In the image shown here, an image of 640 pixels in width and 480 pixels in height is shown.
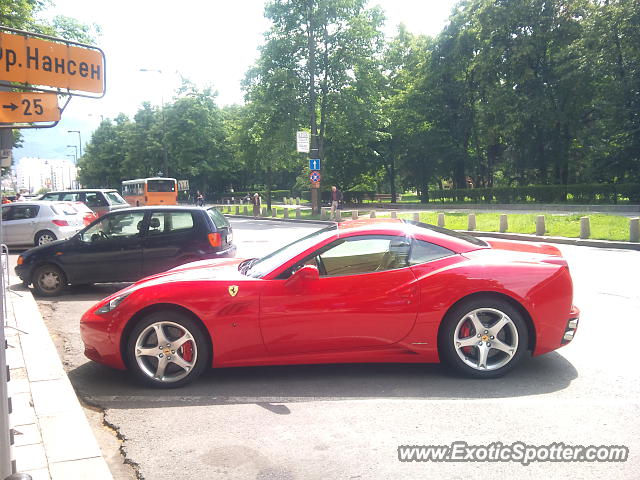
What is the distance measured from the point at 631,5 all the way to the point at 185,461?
125 ft

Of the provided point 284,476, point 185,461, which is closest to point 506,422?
point 284,476

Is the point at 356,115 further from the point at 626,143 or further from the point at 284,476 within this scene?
the point at 284,476

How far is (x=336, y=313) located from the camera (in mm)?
4824

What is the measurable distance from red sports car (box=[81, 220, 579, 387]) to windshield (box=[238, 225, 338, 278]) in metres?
0.13

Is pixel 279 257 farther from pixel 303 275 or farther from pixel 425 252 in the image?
pixel 425 252

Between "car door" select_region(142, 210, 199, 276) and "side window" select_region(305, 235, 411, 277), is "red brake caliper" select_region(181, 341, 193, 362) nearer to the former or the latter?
"side window" select_region(305, 235, 411, 277)

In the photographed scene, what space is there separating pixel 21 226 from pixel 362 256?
1422 centimetres

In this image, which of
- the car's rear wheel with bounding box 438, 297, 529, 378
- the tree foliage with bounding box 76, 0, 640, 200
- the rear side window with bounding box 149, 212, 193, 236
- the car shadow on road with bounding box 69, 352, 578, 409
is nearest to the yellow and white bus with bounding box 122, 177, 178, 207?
the tree foliage with bounding box 76, 0, 640, 200

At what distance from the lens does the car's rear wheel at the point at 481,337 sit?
4.91m

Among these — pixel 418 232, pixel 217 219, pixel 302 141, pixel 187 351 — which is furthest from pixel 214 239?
pixel 302 141

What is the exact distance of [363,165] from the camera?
5078 cm

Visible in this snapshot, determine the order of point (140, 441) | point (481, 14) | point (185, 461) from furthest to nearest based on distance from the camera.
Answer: point (481, 14)
point (140, 441)
point (185, 461)

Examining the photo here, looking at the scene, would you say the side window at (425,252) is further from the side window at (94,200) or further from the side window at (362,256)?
the side window at (94,200)

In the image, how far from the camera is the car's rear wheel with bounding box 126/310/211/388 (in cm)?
487
